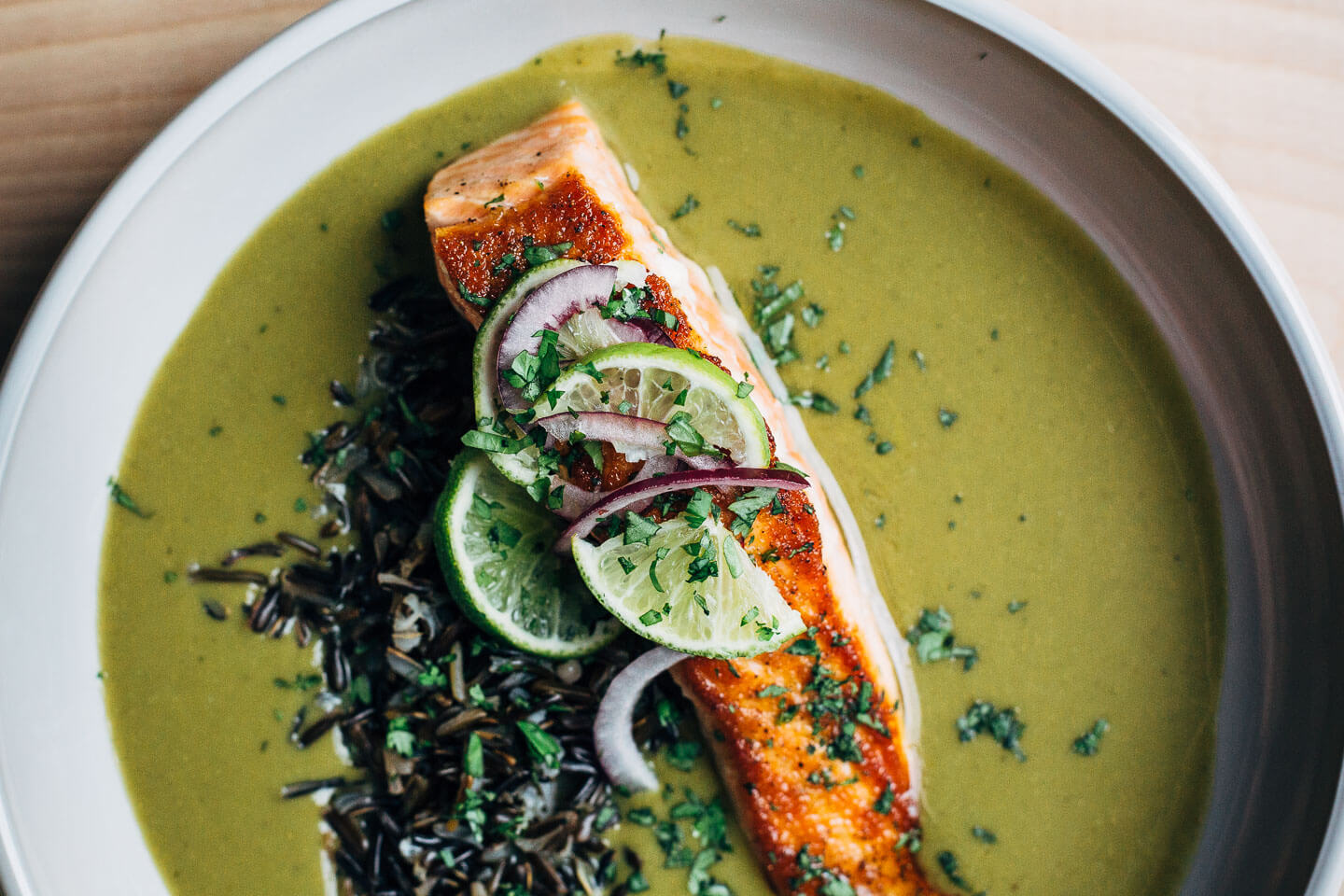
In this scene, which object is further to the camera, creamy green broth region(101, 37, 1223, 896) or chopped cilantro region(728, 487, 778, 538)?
creamy green broth region(101, 37, 1223, 896)

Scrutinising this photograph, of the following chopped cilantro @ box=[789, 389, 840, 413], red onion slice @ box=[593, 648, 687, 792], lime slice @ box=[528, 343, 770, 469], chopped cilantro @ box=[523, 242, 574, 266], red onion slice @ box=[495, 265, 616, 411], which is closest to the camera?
lime slice @ box=[528, 343, 770, 469]

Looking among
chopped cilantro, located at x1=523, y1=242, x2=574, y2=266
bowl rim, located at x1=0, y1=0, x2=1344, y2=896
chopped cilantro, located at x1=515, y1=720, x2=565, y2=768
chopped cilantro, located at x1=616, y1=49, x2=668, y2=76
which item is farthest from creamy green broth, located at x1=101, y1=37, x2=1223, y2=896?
chopped cilantro, located at x1=515, y1=720, x2=565, y2=768

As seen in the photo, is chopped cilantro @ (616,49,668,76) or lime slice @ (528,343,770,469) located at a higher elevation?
chopped cilantro @ (616,49,668,76)

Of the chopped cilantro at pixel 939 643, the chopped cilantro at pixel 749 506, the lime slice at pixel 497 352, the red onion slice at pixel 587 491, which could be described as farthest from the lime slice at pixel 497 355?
the chopped cilantro at pixel 939 643

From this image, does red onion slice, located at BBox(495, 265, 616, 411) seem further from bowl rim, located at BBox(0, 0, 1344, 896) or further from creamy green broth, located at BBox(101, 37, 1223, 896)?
bowl rim, located at BBox(0, 0, 1344, 896)

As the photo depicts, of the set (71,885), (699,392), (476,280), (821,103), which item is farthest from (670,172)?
(71,885)

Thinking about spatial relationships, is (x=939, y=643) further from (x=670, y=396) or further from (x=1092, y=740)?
(x=670, y=396)

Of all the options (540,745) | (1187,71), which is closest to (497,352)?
(540,745)
